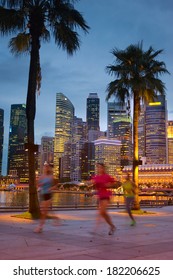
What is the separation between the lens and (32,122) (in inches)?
661

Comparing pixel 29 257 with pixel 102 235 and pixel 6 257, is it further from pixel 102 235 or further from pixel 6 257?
pixel 102 235

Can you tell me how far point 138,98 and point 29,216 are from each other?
9.64 meters

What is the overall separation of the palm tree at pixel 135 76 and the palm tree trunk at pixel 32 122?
5819 mm

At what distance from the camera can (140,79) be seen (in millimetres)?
21250

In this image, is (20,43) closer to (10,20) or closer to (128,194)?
(10,20)

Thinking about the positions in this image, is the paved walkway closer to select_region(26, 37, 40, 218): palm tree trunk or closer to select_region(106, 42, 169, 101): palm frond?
select_region(26, 37, 40, 218): palm tree trunk

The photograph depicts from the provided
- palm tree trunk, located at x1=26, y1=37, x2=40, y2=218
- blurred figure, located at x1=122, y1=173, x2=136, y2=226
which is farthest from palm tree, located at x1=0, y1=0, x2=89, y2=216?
blurred figure, located at x1=122, y1=173, x2=136, y2=226

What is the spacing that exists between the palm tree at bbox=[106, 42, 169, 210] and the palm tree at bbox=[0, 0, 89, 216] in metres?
4.98

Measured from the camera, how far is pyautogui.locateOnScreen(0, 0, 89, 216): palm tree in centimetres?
1625

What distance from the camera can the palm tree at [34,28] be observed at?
16.2 meters

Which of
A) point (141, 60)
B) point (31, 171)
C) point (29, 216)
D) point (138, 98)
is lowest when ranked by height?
point (29, 216)

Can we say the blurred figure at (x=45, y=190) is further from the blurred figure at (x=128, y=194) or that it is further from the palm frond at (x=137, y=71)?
the palm frond at (x=137, y=71)

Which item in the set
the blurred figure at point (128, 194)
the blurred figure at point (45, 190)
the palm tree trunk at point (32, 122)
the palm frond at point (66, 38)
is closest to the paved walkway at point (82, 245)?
the blurred figure at point (45, 190)
